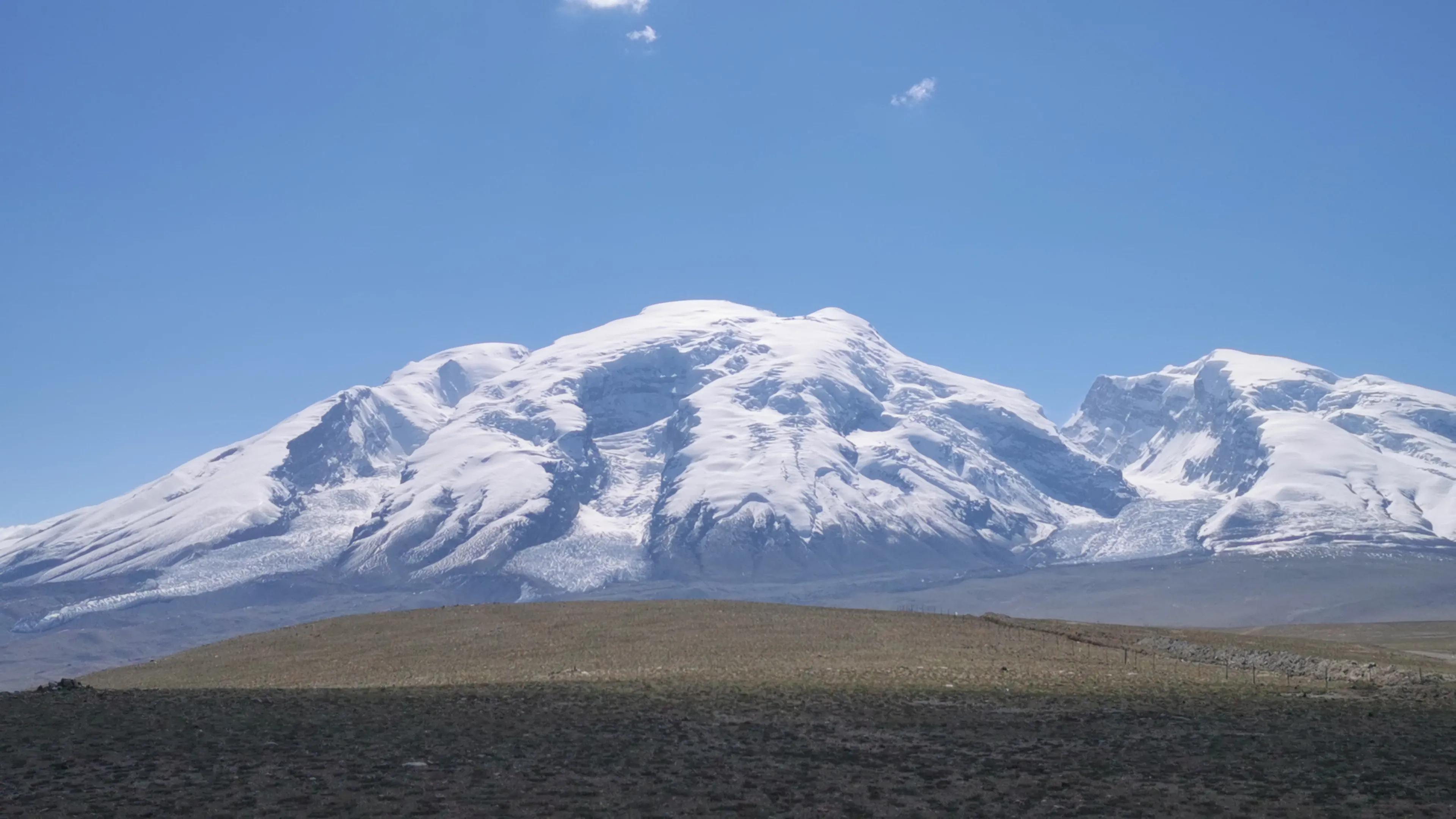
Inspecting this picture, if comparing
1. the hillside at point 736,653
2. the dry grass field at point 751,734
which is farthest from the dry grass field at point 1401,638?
the dry grass field at point 751,734

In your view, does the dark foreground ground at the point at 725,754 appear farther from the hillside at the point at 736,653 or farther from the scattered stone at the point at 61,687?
the hillside at the point at 736,653

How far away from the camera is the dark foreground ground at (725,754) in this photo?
99.2 ft

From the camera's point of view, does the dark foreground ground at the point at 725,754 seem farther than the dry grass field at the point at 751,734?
No

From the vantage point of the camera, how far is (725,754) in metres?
37.4

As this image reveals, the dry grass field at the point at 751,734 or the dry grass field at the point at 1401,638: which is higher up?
the dry grass field at the point at 751,734

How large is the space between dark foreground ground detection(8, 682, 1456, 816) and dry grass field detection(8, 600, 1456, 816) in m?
0.15

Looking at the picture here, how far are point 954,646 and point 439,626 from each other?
127 feet

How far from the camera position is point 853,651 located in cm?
7469

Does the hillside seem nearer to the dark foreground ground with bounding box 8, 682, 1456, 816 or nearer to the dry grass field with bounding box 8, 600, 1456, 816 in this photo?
the dry grass field with bounding box 8, 600, 1456, 816

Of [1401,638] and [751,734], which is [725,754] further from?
[1401,638]

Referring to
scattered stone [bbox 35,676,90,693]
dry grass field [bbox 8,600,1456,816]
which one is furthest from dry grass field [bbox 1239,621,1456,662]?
scattered stone [bbox 35,676,90,693]

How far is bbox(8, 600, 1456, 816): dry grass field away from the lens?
30.7 metres

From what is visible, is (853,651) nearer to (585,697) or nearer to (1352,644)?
(585,697)

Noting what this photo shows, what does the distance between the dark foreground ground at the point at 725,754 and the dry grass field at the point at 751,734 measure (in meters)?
0.15
